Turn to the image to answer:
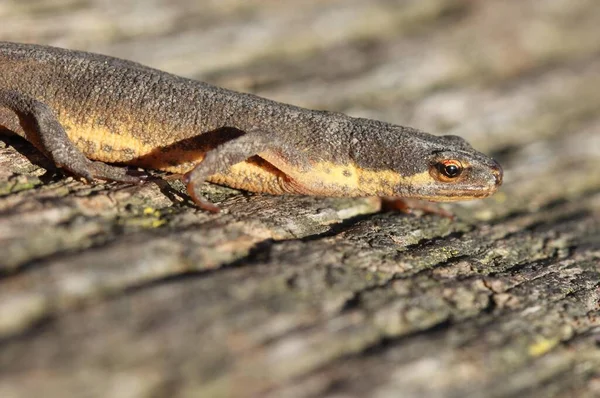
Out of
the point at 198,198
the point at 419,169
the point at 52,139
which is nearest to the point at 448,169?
the point at 419,169

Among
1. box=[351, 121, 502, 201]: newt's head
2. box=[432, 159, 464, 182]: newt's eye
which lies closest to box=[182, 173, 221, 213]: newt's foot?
box=[351, 121, 502, 201]: newt's head

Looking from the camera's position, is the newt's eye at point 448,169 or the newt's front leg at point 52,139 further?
the newt's eye at point 448,169

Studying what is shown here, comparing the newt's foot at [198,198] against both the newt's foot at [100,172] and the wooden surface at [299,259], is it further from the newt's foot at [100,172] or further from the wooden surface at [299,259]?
the newt's foot at [100,172]

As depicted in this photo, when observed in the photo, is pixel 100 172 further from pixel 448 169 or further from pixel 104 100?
pixel 448 169

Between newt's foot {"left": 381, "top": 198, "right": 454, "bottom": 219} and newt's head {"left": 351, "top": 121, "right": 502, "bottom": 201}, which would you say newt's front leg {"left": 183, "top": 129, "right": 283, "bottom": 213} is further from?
newt's foot {"left": 381, "top": 198, "right": 454, "bottom": 219}

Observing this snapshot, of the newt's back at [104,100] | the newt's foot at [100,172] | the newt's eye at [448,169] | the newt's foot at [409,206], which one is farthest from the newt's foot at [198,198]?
the newt's eye at [448,169]

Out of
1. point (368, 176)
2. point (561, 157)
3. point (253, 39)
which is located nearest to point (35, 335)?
point (368, 176)
